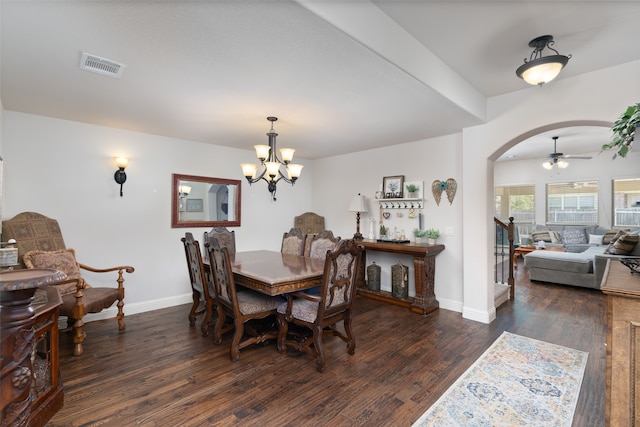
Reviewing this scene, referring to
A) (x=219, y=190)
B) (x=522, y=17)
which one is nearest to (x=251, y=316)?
(x=219, y=190)

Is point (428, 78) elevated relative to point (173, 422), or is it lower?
elevated

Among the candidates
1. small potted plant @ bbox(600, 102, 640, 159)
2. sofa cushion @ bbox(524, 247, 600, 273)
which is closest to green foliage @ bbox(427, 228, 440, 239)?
small potted plant @ bbox(600, 102, 640, 159)

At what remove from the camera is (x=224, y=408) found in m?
2.03

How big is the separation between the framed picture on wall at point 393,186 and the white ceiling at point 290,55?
1325mm

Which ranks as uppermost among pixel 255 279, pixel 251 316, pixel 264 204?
pixel 264 204

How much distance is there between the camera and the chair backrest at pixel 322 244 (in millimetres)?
3505

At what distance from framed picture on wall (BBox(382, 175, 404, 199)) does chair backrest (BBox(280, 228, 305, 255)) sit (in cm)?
166

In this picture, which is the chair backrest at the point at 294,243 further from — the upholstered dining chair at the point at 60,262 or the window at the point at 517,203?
the window at the point at 517,203

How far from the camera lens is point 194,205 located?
450cm

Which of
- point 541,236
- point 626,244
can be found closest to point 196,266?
point 626,244

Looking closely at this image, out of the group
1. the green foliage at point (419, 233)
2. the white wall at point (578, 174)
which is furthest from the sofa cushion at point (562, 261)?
the green foliage at point (419, 233)

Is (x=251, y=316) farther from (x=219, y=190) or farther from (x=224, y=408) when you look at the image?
(x=219, y=190)

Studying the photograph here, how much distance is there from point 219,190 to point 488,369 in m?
4.17

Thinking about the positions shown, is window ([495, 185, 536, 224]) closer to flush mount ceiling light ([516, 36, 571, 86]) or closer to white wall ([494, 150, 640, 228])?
white wall ([494, 150, 640, 228])
